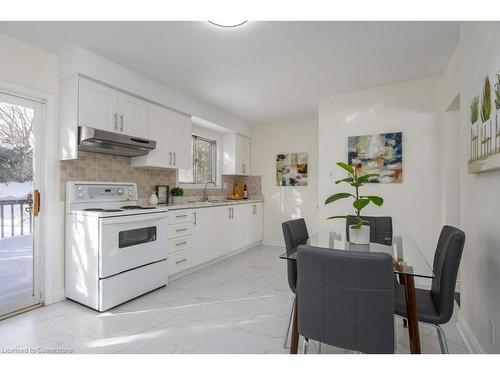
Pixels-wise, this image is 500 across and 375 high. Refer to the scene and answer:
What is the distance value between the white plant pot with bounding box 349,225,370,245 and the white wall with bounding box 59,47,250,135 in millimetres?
2677

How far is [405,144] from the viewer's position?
3.32 m

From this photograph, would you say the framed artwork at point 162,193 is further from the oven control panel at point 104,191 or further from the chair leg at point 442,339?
the chair leg at point 442,339

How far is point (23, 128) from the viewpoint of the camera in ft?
8.21

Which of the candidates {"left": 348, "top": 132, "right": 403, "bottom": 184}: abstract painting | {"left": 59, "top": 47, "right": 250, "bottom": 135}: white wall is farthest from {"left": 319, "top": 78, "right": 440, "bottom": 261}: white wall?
{"left": 59, "top": 47, "right": 250, "bottom": 135}: white wall

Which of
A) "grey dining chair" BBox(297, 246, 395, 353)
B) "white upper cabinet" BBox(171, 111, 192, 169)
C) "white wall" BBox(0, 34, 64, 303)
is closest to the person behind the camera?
"grey dining chair" BBox(297, 246, 395, 353)

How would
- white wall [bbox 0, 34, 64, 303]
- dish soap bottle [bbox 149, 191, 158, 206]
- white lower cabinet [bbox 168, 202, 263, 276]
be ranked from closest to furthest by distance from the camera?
white wall [bbox 0, 34, 64, 303] < white lower cabinet [bbox 168, 202, 263, 276] < dish soap bottle [bbox 149, 191, 158, 206]

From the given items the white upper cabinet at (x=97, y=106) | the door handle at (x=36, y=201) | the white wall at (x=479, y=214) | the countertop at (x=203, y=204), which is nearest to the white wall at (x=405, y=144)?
the white wall at (x=479, y=214)

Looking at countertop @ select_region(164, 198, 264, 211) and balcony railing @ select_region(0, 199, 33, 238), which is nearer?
balcony railing @ select_region(0, 199, 33, 238)

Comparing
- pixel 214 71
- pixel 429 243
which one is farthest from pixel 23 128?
pixel 429 243

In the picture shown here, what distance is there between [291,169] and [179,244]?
2.69 metres

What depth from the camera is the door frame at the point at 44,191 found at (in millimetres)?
2578

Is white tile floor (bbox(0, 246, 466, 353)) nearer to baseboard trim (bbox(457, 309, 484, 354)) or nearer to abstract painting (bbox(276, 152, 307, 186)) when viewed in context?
baseboard trim (bbox(457, 309, 484, 354))

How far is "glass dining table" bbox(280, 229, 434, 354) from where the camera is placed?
4.73ft

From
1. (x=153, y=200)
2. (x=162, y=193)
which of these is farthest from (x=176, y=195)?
(x=153, y=200)
